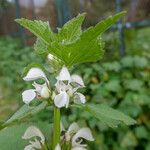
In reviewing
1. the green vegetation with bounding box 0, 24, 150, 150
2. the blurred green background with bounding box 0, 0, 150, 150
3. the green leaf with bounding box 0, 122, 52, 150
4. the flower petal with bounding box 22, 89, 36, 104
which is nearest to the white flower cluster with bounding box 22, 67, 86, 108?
the flower petal with bounding box 22, 89, 36, 104

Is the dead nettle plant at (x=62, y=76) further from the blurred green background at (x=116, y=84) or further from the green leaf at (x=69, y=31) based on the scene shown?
the blurred green background at (x=116, y=84)

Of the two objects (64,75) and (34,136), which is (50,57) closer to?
(64,75)

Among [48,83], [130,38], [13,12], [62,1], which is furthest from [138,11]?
[48,83]

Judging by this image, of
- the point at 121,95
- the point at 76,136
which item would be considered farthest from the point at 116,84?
the point at 76,136

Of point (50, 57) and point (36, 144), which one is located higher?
point (50, 57)

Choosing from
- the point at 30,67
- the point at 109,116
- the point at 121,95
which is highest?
the point at 121,95

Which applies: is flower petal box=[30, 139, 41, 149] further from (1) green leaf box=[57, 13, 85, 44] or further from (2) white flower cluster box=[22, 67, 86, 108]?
(1) green leaf box=[57, 13, 85, 44]
